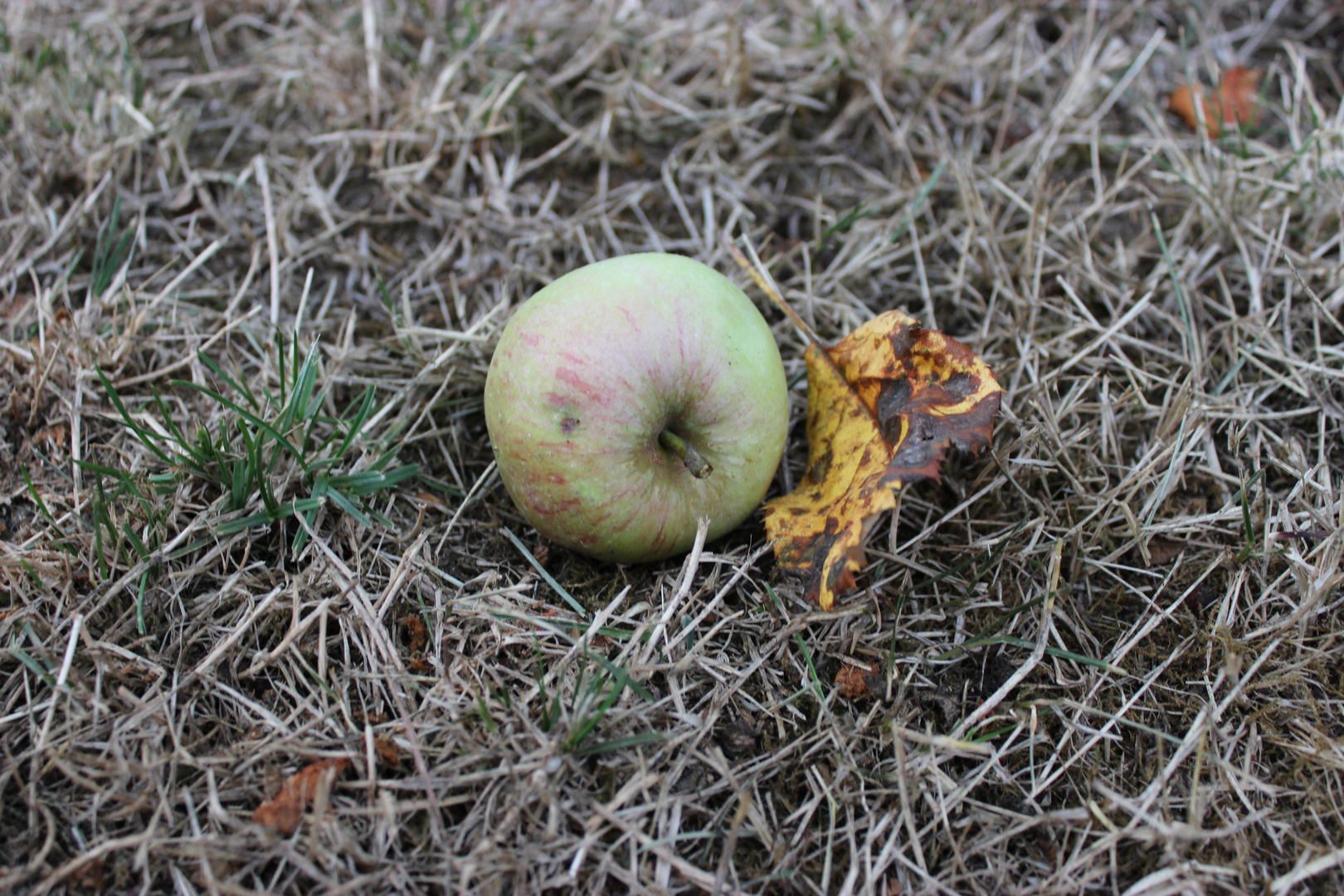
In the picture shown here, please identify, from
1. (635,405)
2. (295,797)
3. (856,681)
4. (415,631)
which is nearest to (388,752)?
(295,797)

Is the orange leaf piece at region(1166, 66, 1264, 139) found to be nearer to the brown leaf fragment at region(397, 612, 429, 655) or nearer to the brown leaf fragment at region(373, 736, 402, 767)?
the brown leaf fragment at region(397, 612, 429, 655)

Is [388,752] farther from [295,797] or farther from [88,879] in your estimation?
[88,879]

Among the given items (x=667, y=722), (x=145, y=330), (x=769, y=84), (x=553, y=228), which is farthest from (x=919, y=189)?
(x=145, y=330)

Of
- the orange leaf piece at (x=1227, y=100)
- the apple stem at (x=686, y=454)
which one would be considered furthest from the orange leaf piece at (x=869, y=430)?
the orange leaf piece at (x=1227, y=100)

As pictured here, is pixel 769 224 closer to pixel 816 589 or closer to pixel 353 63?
pixel 816 589

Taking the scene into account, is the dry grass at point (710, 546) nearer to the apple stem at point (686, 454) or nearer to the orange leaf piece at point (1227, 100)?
the orange leaf piece at point (1227, 100)
